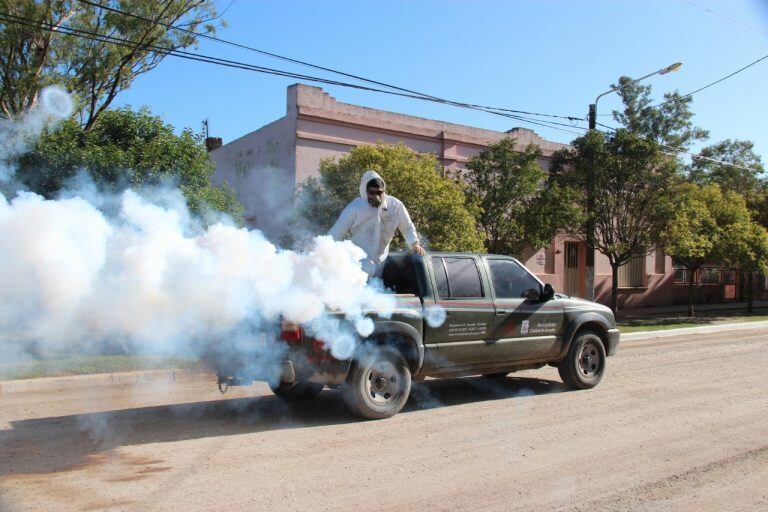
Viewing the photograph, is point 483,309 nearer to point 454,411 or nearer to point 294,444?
point 454,411

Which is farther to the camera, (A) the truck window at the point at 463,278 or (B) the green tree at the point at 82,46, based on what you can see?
(B) the green tree at the point at 82,46

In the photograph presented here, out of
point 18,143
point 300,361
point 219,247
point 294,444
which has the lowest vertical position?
point 294,444

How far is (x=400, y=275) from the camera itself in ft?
23.2

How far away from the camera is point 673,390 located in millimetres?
8172

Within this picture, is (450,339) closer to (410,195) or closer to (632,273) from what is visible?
(410,195)

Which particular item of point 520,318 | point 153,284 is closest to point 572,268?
point 520,318

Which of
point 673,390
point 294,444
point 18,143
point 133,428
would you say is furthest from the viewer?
point 18,143

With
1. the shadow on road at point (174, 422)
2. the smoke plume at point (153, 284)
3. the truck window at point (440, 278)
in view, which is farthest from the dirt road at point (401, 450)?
the truck window at point (440, 278)

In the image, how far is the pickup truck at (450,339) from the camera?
6.09 meters

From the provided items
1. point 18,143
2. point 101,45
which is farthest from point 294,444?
point 101,45

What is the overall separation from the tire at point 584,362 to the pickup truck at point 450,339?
0.01m

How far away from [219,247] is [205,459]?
6.20 feet

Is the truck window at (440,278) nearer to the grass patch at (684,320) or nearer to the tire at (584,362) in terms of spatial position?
the tire at (584,362)

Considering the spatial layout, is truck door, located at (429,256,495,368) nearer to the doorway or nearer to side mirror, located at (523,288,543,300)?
side mirror, located at (523,288,543,300)
